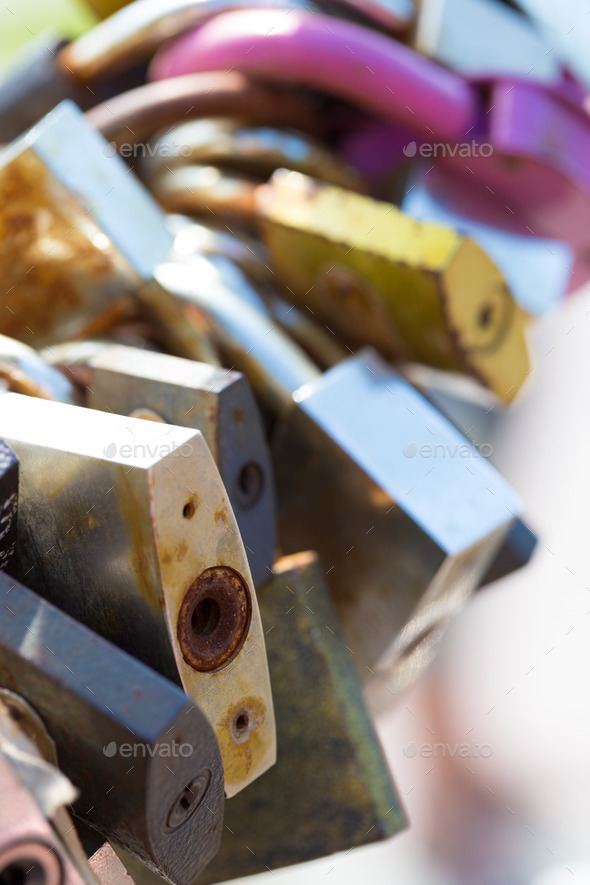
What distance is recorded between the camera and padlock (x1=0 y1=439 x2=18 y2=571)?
0.26 m

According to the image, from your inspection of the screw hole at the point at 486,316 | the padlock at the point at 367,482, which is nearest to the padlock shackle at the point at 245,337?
the padlock at the point at 367,482

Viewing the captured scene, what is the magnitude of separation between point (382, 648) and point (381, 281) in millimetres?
205

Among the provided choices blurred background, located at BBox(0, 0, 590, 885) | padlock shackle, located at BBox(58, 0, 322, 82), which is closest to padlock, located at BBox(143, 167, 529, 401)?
padlock shackle, located at BBox(58, 0, 322, 82)

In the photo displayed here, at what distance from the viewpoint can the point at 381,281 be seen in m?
0.49

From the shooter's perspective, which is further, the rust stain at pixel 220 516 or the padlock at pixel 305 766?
the padlock at pixel 305 766

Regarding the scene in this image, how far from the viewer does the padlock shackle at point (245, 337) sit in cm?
47

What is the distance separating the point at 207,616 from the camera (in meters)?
0.29

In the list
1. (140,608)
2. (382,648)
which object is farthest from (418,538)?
(140,608)

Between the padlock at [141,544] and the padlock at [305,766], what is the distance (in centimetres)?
9

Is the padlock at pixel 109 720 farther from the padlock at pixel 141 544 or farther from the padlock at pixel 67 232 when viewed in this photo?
the padlock at pixel 67 232

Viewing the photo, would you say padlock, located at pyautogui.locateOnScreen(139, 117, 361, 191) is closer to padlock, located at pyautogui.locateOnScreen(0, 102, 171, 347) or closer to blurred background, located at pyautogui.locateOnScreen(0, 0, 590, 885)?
padlock, located at pyautogui.locateOnScreen(0, 102, 171, 347)

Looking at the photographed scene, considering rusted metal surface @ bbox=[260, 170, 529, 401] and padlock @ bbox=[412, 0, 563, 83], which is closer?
rusted metal surface @ bbox=[260, 170, 529, 401]

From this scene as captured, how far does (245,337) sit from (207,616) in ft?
0.72

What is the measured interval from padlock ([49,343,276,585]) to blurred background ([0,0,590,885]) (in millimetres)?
1601
